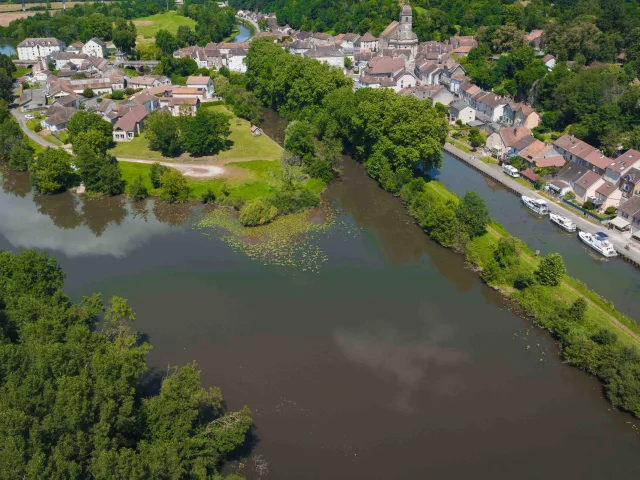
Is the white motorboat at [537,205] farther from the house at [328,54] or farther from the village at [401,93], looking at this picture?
the house at [328,54]

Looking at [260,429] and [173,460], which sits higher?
[173,460]

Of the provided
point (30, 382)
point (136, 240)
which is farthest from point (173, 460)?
point (136, 240)

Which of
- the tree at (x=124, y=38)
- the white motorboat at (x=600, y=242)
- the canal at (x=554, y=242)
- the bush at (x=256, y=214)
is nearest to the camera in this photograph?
the canal at (x=554, y=242)

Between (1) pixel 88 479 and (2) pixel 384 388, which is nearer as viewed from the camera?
(1) pixel 88 479

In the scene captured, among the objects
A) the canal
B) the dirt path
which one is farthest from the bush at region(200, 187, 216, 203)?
the canal

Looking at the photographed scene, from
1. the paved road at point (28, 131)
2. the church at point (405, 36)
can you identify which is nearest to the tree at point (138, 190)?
the paved road at point (28, 131)

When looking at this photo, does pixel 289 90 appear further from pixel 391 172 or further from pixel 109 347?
pixel 109 347
